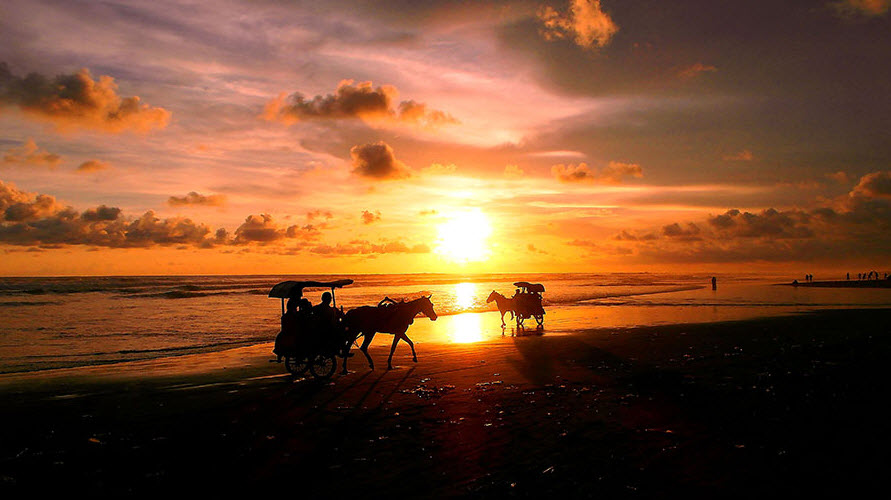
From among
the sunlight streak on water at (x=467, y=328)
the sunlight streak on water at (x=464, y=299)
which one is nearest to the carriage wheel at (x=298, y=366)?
the sunlight streak on water at (x=467, y=328)

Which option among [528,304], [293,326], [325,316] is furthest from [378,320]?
[528,304]

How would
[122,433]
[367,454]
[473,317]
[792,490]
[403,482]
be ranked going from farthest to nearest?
1. [473,317]
2. [122,433]
3. [367,454]
4. [403,482]
5. [792,490]

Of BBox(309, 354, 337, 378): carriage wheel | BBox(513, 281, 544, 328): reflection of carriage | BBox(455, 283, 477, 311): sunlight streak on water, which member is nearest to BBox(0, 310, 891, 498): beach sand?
BBox(309, 354, 337, 378): carriage wheel

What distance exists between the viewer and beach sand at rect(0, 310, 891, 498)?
726cm

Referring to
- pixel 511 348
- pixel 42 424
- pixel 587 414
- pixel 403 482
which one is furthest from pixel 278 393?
pixel 511 348

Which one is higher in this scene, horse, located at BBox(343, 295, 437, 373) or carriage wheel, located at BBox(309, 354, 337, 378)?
horse, located at BBox(343, 295, 437, 373)

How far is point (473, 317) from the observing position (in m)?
37.7

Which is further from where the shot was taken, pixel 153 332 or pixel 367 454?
pixel 153 332

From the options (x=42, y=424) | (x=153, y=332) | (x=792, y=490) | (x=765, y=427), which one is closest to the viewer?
(x=792, y=490)

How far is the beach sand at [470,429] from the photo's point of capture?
726 cm

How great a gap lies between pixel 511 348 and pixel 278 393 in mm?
10284

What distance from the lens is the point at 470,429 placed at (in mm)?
9609

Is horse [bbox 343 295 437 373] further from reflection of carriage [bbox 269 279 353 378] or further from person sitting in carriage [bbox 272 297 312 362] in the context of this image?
person sitting in carriage [bbox 272 297 312 362]

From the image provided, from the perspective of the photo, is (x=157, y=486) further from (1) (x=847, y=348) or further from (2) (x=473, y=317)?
(2) (x=473, y=317)
